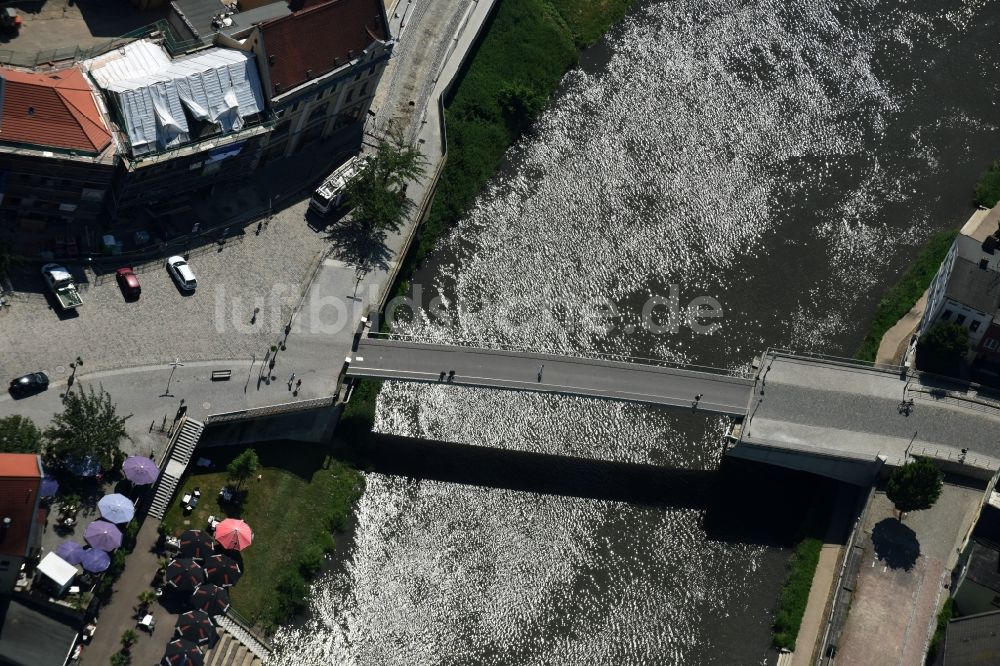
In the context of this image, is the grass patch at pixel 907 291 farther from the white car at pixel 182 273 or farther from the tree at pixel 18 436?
the tree at pixel 18 436

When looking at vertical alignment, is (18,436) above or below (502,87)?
below

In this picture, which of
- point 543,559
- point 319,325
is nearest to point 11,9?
point 319,325

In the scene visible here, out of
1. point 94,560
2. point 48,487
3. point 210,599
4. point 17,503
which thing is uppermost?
point 48,487

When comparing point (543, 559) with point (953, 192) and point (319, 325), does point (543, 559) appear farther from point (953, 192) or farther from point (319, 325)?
point (953, 192)

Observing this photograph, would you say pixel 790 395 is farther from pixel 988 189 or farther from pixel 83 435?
pixel 83 435

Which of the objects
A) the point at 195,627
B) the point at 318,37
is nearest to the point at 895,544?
the point at 195,627

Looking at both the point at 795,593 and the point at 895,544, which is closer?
the point at 795,593

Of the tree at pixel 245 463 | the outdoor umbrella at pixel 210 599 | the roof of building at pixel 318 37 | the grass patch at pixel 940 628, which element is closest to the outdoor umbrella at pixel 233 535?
the outdoor umbrella at pixel 210 599
